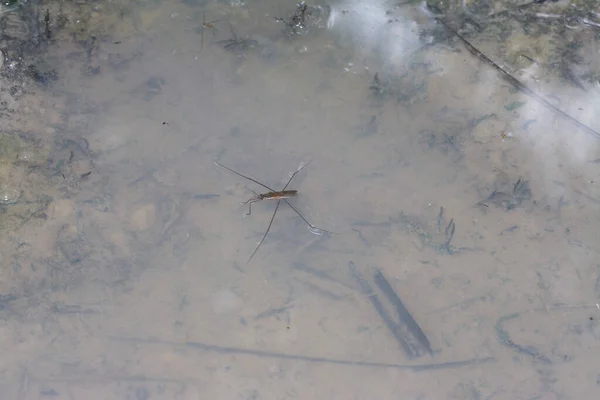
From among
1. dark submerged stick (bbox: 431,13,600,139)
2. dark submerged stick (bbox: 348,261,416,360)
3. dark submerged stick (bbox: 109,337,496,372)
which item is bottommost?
dark submerged stick (bbox: 109,337,496,372)

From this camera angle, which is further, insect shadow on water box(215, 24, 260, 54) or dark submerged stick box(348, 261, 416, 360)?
insect shadow on water box(215, 24, 260, 54)

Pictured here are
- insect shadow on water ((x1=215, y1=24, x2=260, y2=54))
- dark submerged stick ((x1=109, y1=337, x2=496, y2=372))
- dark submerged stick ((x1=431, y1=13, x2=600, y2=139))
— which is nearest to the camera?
dark submerged stick ((x1=109, y1=337, x2=496, y2=372))

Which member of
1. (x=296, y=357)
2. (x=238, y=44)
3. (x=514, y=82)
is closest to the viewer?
(x=296, y=357)

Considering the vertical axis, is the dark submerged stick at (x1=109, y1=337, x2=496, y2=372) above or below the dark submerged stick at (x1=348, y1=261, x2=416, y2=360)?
below

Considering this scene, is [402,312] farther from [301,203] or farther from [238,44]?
[238,44]

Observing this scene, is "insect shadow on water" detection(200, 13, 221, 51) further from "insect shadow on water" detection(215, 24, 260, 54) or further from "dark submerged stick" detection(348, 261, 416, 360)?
"dark submerged stick" detection(348, 261, 416, 360)

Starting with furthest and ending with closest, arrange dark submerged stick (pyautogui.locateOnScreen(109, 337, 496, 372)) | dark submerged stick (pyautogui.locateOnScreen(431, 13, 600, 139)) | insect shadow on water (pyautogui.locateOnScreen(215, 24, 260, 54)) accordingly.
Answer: insect shadow on water (pyautogui.locateOnScreen(215, 24, 260, 54)) → dark submerged stick (pyautogui.locateOnScreen(431, 13, 600, 139)) → dark submerged stick (pyautogui.locateOnScreen(109, 337, 496, 372))

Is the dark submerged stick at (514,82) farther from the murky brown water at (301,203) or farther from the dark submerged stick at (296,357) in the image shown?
the dark submerged stick at (296,357)

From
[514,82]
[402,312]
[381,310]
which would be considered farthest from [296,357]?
[514,82]

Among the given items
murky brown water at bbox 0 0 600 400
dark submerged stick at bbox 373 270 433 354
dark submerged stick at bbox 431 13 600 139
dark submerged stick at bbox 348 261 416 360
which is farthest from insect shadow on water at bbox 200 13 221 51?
dark submerged stick at bbox 373 270 433 354
